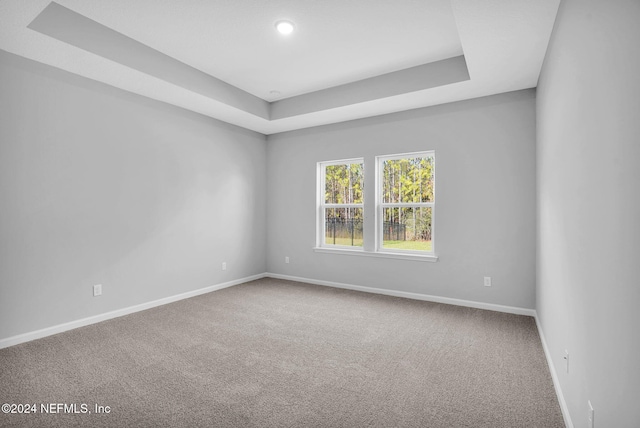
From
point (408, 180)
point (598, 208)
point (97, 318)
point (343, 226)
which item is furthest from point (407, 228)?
point (97, 318)

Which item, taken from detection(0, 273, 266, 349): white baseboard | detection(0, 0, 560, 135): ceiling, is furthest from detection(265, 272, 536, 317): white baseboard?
detection(0, 0, 560, 135): ceiling

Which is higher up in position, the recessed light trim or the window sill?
the recessed light trim

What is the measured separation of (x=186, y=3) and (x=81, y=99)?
1.68 meters

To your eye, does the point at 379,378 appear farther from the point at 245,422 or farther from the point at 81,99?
the point at 81,99

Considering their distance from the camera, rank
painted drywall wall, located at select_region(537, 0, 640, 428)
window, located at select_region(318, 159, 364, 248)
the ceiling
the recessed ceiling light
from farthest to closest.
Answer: window, located at select_region(318, 159, 364, 248)
the recessed ceiling light
the ceiling
painted drywall wall, located at select_region(537, 0, 640, 428)

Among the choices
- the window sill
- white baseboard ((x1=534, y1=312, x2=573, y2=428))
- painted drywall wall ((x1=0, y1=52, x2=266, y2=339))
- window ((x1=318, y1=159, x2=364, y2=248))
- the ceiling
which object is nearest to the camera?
white baseboard ((x1=534, y1=312, x2=573, y2=428))

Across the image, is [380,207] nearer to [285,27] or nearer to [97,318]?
[285,27]

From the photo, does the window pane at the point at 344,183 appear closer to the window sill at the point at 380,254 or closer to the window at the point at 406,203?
the window at the point at 406,203

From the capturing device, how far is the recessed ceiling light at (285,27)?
2.74 meters

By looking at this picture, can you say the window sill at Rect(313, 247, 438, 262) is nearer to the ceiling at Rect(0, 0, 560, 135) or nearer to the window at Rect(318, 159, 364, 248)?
the window at Rect(318, 159, 364, 248)

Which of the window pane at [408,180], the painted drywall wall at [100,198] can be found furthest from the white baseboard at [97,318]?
the window pane at [408,180]

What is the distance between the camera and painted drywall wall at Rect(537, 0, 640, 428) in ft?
3.23

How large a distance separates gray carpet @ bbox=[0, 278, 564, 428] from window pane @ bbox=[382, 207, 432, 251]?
102 centimetres

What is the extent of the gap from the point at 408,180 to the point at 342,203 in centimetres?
113
